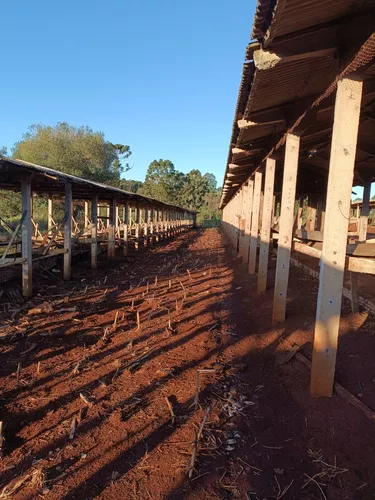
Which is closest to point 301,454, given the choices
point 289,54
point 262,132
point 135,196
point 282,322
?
point 282,322

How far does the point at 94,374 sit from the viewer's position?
14.3 ft

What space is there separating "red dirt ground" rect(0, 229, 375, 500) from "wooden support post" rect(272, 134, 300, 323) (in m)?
0.42

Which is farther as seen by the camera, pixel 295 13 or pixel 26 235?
pixel 26 235

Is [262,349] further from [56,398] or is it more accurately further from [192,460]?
[56,398]

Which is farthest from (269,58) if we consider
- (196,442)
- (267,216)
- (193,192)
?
(193,192)

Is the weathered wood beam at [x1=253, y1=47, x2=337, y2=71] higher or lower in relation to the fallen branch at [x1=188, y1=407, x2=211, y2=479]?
higher

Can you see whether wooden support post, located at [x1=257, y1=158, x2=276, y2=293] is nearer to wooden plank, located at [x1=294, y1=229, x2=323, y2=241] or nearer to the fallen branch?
wooden plank, located at [x1=294, y1=229, x2=323, y2=241]

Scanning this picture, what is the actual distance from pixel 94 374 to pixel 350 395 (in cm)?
300

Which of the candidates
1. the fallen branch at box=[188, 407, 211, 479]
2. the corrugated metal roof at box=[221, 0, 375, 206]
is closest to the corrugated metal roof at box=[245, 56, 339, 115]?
the corrugated metal roof at box=[221, 0, 375, 206]

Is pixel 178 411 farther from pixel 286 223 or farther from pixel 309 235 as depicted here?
pixel 309 235

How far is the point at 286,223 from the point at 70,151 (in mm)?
36666

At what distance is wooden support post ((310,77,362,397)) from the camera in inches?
126

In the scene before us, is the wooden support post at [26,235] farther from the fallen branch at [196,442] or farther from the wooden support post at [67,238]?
the fallen branch at [196,442]

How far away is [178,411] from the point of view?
3.57 metres
